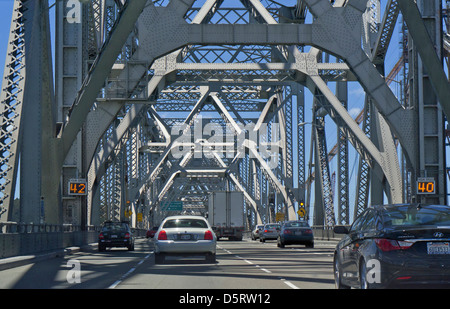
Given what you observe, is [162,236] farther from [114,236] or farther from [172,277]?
[114,236]

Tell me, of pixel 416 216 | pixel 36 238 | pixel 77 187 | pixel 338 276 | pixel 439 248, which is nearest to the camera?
pixel 439 248

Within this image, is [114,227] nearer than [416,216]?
No

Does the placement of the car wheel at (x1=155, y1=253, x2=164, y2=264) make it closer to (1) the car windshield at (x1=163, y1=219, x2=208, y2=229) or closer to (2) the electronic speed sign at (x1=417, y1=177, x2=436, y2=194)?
(1) the car windshield at (x1=163, y1=219, x2=208, y2=229)

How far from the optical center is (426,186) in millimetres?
32562

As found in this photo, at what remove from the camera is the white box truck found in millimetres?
62062

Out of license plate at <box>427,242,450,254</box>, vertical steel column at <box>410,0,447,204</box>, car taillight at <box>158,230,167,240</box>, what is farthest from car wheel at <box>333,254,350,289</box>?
vertical steel column at <box>410,0,447,204</box>

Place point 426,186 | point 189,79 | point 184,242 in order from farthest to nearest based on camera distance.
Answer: point 189,79 < point 426,186 < point 184,242

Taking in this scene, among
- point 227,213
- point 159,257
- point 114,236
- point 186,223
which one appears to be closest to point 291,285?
point 159,257

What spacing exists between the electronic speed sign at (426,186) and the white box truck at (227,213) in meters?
30.4

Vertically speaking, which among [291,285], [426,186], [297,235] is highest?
[426,186]

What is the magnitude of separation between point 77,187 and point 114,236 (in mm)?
2890

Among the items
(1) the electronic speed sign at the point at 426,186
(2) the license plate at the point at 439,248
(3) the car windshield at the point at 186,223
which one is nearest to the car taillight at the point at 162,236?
(3) the car windshield at the point at 186,223

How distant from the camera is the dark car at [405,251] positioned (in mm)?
11055

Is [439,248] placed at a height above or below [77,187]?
below
